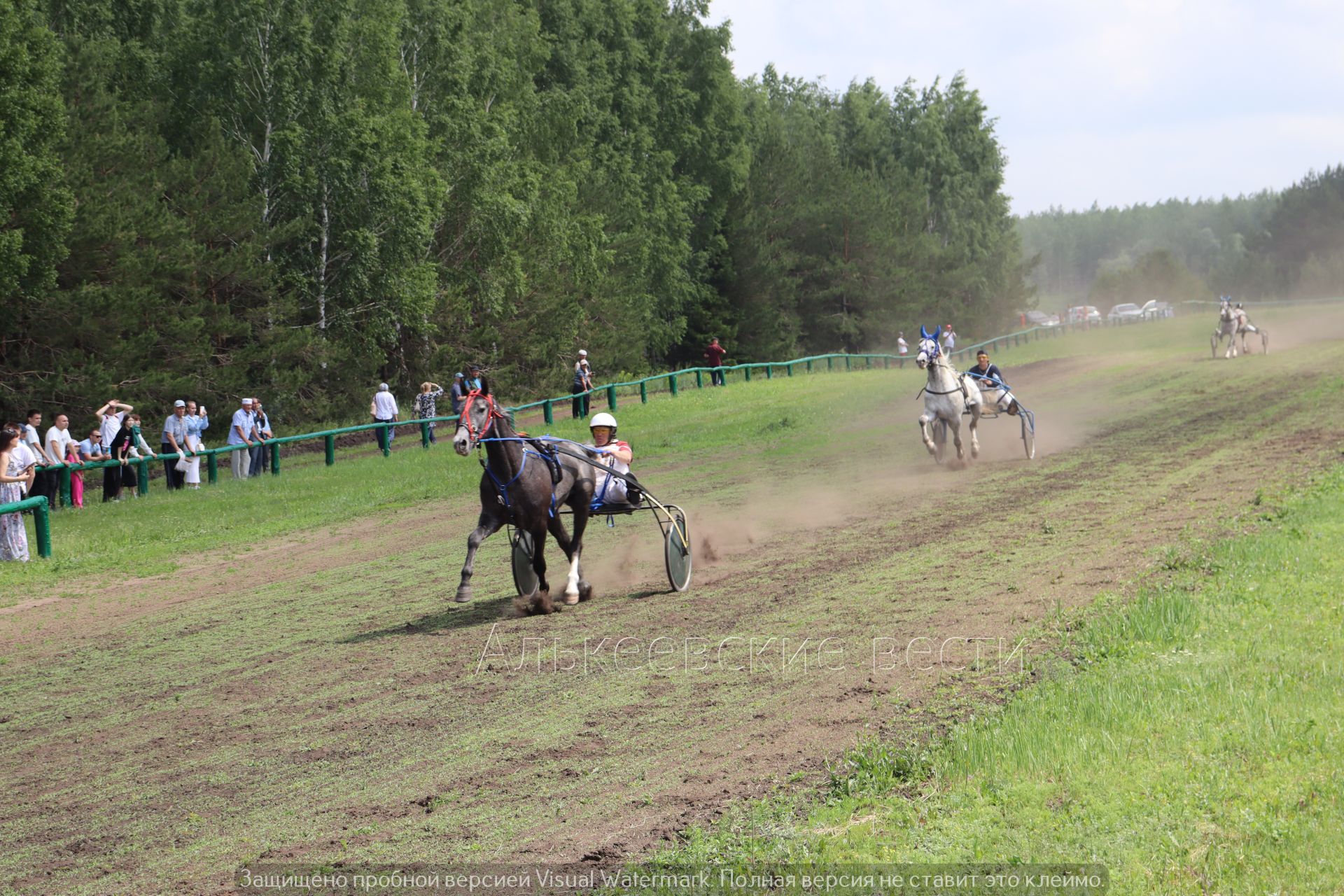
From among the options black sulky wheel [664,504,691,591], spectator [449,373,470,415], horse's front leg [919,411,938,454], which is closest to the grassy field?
black sulky wheel [664,504,691,591]

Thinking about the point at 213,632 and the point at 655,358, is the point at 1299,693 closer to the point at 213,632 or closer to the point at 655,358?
the point at 213,632

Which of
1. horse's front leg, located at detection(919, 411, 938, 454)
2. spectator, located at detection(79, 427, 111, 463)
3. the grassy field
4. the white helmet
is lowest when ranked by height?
the grassy field

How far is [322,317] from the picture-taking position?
1462 inches

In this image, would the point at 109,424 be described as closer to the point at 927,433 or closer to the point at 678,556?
the point at 927,433

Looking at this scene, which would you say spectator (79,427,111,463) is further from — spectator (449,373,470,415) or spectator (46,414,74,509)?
spectator (449,373,470,415)

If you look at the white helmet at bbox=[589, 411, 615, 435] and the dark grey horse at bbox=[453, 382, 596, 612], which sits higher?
the white helmet at bbox=[589, 411, 615, 435]

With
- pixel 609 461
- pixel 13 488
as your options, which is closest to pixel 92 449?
pixel 13 488

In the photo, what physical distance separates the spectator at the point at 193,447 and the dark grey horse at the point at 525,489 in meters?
13.4

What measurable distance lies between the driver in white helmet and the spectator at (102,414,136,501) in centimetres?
1251

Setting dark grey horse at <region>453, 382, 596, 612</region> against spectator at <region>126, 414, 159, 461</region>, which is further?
spectator at <region>126, 414, 159, 461</region>

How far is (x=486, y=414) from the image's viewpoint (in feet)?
33.8

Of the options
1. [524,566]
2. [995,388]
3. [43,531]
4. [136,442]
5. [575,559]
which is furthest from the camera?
[136,442]

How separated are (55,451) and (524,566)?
42.2 ft

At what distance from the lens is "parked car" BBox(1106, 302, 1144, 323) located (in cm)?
7817
